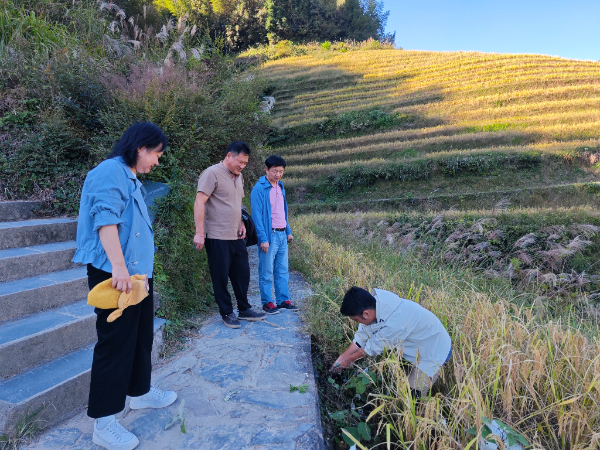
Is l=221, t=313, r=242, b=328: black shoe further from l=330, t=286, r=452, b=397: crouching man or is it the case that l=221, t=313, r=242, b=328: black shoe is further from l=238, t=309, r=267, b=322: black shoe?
l=330, t=286, r=452, b=397: crouching man


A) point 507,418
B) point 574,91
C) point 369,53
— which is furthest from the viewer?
point 369,53

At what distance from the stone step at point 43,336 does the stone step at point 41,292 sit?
0.07m

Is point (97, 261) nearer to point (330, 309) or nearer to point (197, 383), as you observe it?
point (197, 383)

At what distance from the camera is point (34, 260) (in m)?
3.31

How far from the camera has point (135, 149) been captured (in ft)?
6.93

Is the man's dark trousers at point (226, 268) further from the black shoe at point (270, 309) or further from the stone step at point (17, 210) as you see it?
the stone step at point (17, 210)

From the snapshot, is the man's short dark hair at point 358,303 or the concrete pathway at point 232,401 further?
the man's short dark hair at point 358,303

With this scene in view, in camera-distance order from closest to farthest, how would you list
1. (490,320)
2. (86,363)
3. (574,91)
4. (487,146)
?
(86,363) < (490,320) < (487,146) < (574,91)

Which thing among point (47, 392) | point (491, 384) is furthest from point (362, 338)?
point (47, 392)

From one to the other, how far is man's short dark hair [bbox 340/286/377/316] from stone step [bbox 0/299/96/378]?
79.0 inches

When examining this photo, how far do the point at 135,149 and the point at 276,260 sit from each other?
256 centimetres

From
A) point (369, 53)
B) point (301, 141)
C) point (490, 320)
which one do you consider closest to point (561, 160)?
point (301, 141)

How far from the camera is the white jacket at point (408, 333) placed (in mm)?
2512

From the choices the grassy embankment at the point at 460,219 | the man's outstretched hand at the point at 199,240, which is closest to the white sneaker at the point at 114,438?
the grassy embankment at the point at 460,219
